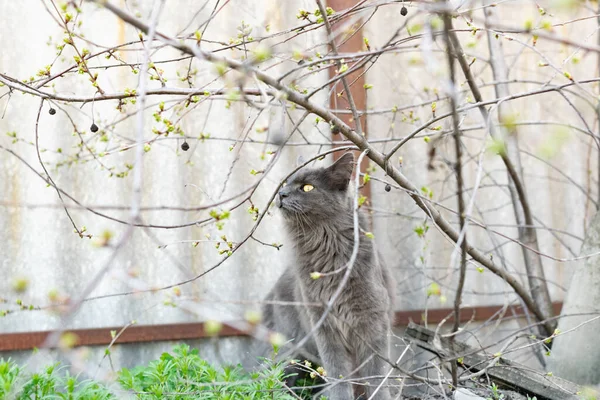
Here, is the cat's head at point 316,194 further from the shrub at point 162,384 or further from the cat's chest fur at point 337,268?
the shrub at point 162,384

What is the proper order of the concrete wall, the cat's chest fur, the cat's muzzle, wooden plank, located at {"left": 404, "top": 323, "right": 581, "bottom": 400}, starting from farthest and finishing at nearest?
the concrete wall < the cat's muzzle < the cat's chest fur < wooden plank, located at {"left": 404, "top": 323, "right": 581, "bottom": 400}

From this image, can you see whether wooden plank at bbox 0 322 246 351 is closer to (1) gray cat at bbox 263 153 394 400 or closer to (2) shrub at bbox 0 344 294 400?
(2) shrub at bbox 0 344 294 400

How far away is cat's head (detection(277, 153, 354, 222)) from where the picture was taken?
11.2ft

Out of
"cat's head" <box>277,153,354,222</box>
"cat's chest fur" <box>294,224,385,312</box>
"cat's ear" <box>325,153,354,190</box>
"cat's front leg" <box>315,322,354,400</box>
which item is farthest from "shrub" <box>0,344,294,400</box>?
"cat's ear" <box>325,153,354,190</box>

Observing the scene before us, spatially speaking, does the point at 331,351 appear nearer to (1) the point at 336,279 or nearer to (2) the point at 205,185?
(1) the point at 336,279

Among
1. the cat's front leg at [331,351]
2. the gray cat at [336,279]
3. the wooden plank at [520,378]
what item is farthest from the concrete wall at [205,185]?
the cat's front leg at [331,351]

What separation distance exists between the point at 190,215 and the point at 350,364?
1.38 metres

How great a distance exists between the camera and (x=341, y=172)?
11.3 feet

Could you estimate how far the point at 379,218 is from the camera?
14.4 ft

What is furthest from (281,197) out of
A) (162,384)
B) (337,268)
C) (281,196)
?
(162,384)

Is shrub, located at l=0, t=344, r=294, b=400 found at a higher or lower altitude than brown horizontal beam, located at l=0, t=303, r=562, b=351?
lower

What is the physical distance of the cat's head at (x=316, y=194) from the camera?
135 inches

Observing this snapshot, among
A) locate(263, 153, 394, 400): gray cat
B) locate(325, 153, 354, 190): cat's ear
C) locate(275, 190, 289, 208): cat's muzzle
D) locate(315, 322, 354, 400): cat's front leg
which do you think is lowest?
locate(315, 322, 354, 400): cat's front leg

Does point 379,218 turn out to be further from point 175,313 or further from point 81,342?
point 81,342
